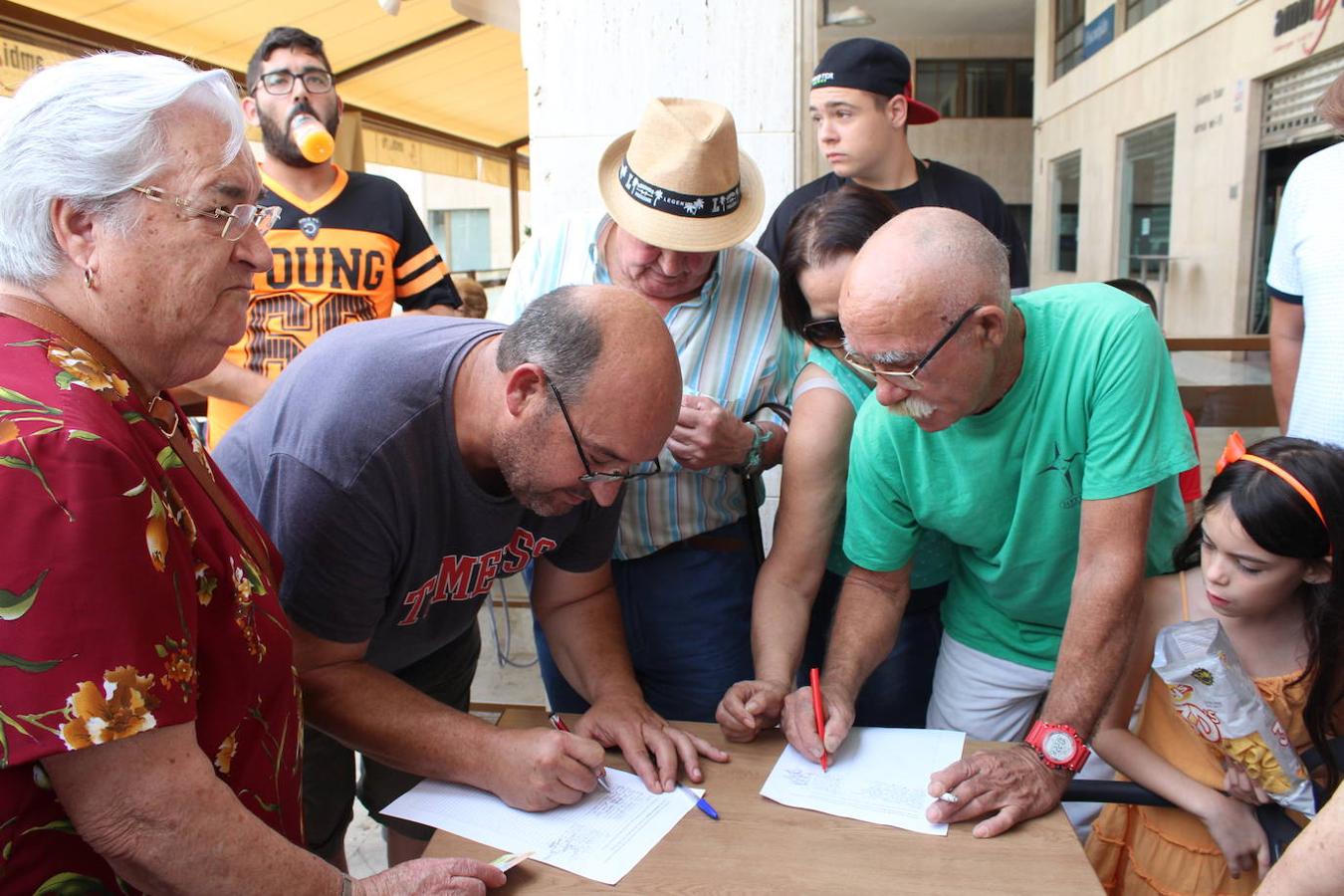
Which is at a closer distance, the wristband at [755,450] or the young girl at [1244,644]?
the young girl at [1244,644]

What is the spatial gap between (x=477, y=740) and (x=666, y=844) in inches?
13.2

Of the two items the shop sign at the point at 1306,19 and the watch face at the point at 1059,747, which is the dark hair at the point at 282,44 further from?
the shop sign at the point at 1306,19

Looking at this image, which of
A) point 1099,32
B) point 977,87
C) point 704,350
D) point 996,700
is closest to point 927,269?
point 704,350

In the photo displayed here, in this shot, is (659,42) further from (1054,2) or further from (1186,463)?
(1054,2)

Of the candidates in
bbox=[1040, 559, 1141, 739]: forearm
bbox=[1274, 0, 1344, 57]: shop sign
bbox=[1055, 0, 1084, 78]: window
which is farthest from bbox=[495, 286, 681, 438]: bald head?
bbox=[1055, 0, 1084, 78]: window

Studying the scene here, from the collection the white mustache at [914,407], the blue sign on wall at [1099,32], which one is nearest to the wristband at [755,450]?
the white mustache at [914,407]

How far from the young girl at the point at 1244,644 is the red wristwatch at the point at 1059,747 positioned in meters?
0.21

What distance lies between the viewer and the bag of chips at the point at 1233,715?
157cm

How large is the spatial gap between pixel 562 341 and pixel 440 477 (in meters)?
Result: 0.30

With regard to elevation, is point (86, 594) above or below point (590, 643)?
above

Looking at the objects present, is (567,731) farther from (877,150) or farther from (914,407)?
(877,150)

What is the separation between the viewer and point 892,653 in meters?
2.22

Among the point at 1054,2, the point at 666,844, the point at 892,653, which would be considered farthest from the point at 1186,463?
the point at 1054,2

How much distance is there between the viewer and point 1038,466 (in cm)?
173
